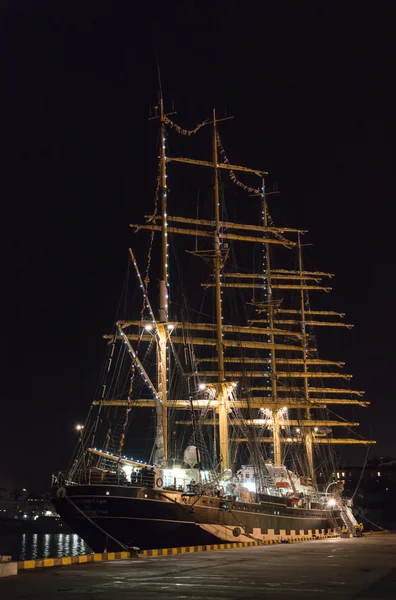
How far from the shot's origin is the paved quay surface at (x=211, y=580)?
12047 mm

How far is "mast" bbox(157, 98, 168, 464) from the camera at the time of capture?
38.8 meters

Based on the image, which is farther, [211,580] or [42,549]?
[42,549]

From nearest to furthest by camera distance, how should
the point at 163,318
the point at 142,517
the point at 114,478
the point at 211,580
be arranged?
the point at 211,580, the point at 142,517, the point at 114,478, the point at 163,318

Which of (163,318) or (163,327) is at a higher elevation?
(163,318)

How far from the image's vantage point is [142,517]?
30969 millimetres

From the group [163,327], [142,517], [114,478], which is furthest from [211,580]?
[163,327]

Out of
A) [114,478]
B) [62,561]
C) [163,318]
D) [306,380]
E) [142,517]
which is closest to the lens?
[62,561]

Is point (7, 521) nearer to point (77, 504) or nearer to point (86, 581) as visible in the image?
point (77, 504)

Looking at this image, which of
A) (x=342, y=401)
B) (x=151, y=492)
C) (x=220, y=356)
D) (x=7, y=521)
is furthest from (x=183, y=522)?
(x=7, y=521)

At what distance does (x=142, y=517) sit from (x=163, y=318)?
13.3 metres

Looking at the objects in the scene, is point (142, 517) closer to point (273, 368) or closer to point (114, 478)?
point (114, 478)

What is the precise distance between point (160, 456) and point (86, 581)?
23500mm

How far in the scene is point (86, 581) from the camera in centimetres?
1432

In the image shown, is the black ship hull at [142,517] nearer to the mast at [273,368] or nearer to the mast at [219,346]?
the mast at [219,346]
